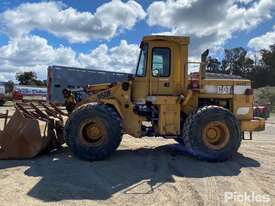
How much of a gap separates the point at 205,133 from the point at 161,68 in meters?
1.98

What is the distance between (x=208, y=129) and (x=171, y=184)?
120 inches

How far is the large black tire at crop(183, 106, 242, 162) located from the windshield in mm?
1672

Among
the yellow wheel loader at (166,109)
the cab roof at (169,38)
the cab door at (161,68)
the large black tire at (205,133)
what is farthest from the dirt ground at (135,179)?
the cab roof at (169,38)

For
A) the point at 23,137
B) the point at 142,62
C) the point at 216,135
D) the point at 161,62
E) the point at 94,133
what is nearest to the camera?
the point at 23,137

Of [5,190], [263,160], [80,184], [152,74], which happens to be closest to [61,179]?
[80,184]

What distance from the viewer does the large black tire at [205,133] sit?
437 inches

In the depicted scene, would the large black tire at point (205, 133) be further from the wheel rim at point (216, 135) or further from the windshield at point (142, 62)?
the windshield at point (142, 62)

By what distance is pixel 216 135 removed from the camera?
37.7ft

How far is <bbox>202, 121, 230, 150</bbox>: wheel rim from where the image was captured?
11.2 metres

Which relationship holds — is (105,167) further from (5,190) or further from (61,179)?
(5,190)

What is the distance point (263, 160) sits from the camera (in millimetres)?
11484

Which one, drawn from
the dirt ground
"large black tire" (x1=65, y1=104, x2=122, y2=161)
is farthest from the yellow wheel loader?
the dirt ground

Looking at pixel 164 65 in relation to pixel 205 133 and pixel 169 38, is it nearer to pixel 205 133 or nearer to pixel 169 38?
pixel 169 38

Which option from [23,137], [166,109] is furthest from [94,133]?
[166,109]
